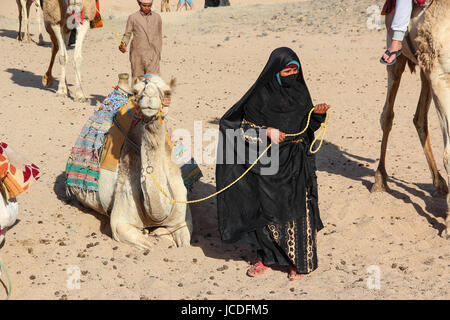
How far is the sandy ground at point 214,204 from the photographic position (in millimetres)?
A: 5312

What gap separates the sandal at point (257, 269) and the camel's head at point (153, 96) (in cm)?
154

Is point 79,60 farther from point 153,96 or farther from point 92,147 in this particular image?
point 153,96

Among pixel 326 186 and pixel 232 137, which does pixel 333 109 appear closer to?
pixel 326 186

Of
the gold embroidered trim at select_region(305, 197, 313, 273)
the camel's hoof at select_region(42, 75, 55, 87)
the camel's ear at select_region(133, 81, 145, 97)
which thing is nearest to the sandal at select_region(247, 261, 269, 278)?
the gold embroidered trim at select_region(305, 197, 313, 273)

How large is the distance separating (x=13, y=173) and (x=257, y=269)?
230 cm

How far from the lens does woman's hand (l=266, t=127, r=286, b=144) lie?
5383 millimetres

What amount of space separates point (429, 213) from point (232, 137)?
2.57 metres

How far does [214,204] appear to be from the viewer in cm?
745

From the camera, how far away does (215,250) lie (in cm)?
622

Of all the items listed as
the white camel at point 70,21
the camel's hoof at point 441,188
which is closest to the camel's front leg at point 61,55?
the white camel at point 70,21

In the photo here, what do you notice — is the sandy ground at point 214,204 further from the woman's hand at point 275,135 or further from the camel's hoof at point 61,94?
the woman's hand at point 275,135

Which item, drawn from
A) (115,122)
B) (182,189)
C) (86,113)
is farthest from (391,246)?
Result: (86,113)
